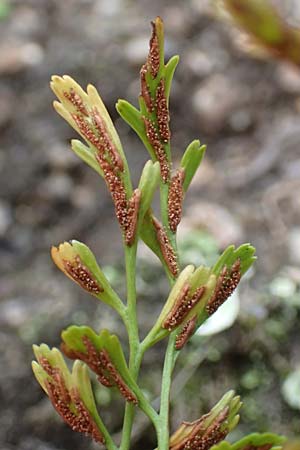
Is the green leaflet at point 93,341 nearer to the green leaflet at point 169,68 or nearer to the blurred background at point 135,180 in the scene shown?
the green leaflet at point 169,68

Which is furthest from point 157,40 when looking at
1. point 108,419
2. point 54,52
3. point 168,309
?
point 54,52

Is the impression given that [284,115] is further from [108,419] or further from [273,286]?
[108,419]

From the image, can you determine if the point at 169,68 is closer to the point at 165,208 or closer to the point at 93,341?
the point at 165,208

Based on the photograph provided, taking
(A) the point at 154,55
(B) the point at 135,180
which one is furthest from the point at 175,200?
(B) the point at 135,180

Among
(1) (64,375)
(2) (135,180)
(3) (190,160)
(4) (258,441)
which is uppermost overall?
(2) (135,180)

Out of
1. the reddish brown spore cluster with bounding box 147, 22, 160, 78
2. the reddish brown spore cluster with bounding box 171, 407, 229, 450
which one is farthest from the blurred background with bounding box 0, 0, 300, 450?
the reddish brown spore cluster with bounding box 147, 22, 160, 78

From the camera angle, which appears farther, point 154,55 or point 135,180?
point 135,180

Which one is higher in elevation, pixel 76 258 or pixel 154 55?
pixel 154 55

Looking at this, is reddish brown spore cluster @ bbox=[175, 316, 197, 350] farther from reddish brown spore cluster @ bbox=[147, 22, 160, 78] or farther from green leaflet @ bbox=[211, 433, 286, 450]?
reddish brown spore cluster @ bbox=[147, 22, 160, 78]

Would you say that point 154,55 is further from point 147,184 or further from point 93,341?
point 93,341

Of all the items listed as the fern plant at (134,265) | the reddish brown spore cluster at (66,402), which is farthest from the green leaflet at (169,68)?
the reddish brown spore cluster at (66,402)
